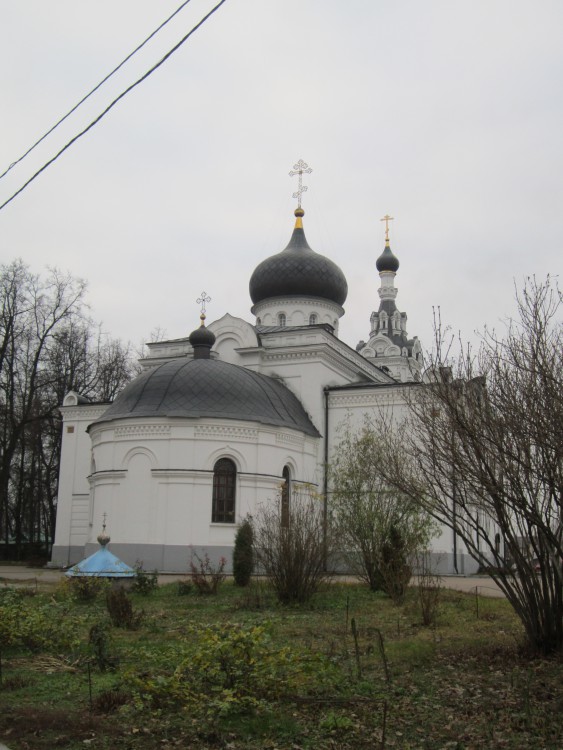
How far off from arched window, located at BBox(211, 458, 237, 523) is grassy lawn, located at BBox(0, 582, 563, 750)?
41.6 feet

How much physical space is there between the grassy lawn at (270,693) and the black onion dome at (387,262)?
147 feet

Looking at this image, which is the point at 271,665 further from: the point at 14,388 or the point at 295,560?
the point at 14,388

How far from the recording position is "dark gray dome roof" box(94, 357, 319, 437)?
73.7ft

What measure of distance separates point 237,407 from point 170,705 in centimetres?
1636

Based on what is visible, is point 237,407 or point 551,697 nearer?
point 551,697

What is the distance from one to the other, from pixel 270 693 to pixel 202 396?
1654cm

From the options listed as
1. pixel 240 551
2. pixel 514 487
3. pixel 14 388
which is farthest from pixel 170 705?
pixel 14 388

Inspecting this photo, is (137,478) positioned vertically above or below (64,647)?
above

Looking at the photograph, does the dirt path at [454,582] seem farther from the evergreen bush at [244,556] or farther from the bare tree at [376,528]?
the evergreen bush at [244,556]

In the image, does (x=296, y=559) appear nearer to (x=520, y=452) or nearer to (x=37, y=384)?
(x=520, y=452)

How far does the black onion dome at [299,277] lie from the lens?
30266 millimetres

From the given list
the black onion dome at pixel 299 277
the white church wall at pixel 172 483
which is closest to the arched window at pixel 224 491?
the white church wall at pixel 172 483

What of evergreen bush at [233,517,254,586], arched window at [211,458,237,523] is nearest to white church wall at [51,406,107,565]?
arched window at [211,458,237,523]

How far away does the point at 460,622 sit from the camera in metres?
11.2
